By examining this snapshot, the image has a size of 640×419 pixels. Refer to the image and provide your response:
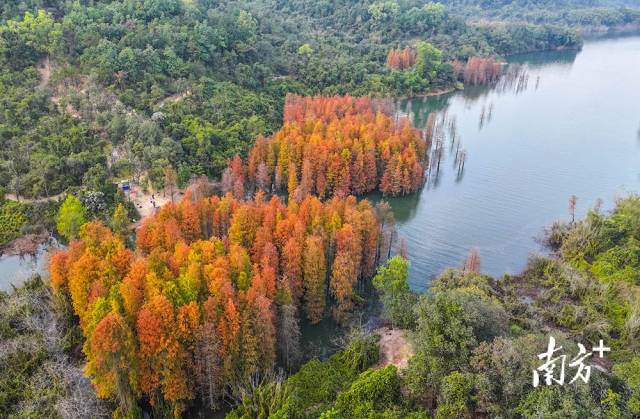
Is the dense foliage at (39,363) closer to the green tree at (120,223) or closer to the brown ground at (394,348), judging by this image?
the green tree at (120,223)

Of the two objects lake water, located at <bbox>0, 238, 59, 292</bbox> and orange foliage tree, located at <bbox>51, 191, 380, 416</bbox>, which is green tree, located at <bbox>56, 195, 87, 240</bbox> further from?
orange foliage tree, located at <bbox>51, 191, 380, 416</bbox>

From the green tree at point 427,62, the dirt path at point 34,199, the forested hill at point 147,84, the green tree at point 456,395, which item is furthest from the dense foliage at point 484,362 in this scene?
the green tree at point 427,62

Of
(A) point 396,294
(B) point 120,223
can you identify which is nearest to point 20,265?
(B) point 120,223

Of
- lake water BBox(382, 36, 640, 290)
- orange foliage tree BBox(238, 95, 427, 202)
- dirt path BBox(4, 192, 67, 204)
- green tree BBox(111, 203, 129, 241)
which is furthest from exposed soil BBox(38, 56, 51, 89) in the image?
lake water BBox(382, 36, 640, 290)

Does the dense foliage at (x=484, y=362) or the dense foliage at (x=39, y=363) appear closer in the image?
the dense foliage at (x=484, y=362)

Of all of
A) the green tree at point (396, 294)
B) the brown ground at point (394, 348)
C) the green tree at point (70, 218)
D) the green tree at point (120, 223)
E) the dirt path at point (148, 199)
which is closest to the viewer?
the brown ground at point (394, 348)

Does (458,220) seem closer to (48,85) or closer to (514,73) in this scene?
(48,85)
